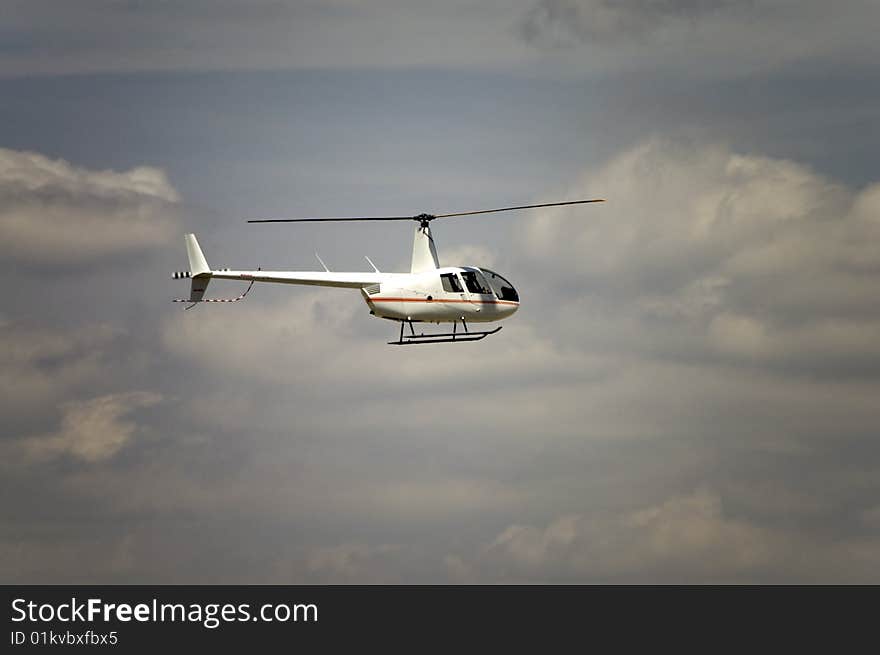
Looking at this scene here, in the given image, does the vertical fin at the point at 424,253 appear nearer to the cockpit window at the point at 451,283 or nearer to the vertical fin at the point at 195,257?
the cockpit window at the point at 451,283

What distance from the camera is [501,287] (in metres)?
101

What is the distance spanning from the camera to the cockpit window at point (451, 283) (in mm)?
100188

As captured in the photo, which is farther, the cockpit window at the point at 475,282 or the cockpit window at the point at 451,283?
the cockpit window at the point at 475,282

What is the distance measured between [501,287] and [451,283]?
3.51m

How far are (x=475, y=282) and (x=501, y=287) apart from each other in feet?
6.47

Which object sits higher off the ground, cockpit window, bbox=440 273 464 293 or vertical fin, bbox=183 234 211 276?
vertical fin, bbox=183 234 211 276

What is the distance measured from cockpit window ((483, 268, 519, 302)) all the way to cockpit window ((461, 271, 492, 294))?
0.46 metres

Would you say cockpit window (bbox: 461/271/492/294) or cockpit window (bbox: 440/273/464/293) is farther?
cockpit window (bbox: 461/271/492/294)

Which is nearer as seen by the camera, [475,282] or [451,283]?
[451,283]

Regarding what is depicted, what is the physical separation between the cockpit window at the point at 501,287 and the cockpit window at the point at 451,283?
2.18m

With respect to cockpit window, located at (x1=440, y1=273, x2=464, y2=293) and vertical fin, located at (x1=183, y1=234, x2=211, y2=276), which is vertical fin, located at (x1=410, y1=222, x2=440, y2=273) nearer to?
cockpit window, located at (x1=440, y1=273, x2=464, y2=293)

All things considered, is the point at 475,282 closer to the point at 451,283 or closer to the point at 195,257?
the point at 451,283

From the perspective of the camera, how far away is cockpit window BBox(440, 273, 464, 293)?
3944 inches

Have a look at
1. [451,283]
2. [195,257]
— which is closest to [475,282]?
[451,283]
